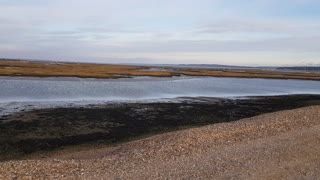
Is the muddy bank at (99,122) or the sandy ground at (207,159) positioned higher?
the sandy ground at (207,159)

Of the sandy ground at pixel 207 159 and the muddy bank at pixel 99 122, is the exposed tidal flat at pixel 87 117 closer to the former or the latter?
the muddy bank at pixel 99 122

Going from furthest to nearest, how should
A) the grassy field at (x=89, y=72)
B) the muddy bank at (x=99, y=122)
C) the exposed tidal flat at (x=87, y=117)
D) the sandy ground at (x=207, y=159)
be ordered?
the grassy field at (x=89, y=72) → the exposed tidal flat at (x=87, y=117) → the muddy bank at (x=99, y=122) → the sandy ground at (x=207, y=159)

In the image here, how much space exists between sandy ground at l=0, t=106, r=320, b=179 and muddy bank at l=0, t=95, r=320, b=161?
7.86 feet

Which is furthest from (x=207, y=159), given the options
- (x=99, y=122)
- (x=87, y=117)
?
(x=87, y=117)

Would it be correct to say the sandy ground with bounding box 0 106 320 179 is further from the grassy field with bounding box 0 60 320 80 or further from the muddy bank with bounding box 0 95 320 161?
the grassy field with bounding box 0 60 320 80

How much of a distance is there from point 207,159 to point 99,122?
1377cm

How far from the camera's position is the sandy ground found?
38.6 ft

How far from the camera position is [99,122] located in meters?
26.2

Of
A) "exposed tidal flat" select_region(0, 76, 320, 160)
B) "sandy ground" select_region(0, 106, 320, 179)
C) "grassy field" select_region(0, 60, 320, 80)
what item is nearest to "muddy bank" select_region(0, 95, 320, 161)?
"exposed tidal flat" select_region(0, 76, 320, 160)

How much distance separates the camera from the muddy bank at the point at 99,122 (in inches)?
792

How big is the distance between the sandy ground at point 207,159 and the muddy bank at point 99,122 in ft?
7.86

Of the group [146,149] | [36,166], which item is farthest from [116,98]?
[36,166]

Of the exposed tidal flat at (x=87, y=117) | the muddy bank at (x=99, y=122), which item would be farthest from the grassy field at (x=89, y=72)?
the muddy bank at (x=99, y=122)

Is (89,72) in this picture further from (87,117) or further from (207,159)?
(207,159)
